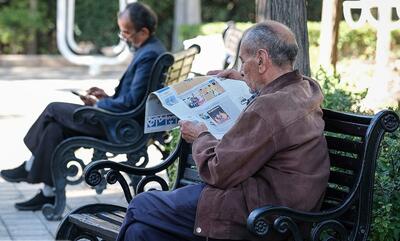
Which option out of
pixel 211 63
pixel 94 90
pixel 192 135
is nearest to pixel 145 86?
pixel 94 90

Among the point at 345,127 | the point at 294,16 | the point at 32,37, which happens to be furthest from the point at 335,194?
the point at 32,37

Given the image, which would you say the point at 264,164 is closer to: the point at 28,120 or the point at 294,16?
the point at 294,16

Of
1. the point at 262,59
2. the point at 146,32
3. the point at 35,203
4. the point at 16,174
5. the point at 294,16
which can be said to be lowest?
the point at 35,203

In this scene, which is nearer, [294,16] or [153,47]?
[294,16]

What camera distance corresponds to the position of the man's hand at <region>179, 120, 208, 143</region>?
383 cm

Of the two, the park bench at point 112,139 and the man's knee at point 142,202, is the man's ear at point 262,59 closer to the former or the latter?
the man's knee at point 142,202

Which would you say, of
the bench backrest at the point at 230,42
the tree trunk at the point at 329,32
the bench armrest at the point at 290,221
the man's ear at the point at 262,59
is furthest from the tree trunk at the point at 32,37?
the bench armrest at the point at 290,221

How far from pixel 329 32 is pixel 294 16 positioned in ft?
9.96

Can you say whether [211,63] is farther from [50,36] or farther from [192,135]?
[50,36]

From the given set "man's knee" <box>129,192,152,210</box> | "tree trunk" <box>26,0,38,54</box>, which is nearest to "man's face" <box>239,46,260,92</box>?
"man's knee" <box>129,192,152,210</box>

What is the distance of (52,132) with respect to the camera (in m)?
6.41

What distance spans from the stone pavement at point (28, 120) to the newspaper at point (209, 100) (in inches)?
81.8

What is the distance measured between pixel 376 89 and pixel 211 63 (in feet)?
5.68

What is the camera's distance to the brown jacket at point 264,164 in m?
3.52
